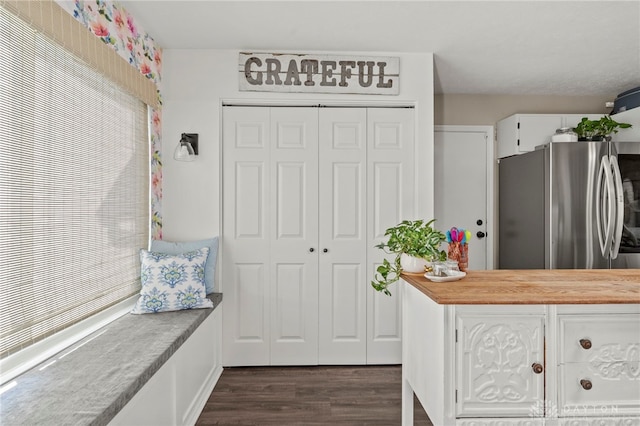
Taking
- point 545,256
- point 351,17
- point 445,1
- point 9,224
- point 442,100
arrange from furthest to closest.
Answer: point 442,100
point 545,256
point 351,17
point 445,1
point 9,224

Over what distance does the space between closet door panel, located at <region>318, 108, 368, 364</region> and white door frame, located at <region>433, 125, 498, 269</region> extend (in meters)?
1.54

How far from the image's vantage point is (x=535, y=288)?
1615mm

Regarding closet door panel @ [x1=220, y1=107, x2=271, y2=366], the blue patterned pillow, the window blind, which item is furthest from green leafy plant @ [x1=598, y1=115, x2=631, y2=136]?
the window blind

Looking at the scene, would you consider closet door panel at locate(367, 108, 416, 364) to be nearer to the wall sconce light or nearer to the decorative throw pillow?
the decorative throw pillow

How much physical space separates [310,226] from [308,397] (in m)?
1.27

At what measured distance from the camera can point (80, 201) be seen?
1946 mm

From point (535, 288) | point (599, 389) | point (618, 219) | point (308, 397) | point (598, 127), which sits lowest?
point (308, 397)

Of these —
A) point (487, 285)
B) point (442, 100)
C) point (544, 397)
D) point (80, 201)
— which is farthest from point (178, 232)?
point (442, 100)

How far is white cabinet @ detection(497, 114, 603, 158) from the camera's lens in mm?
3902

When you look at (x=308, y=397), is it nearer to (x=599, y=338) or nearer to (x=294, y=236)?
(x=294, y=236)

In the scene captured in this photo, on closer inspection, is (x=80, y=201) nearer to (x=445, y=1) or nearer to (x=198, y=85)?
(x=198, y=85)

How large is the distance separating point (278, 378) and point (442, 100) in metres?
3.30

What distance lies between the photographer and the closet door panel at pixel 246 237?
3.07 metres

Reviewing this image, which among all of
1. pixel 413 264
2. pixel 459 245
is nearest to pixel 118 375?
pixel 413 264
